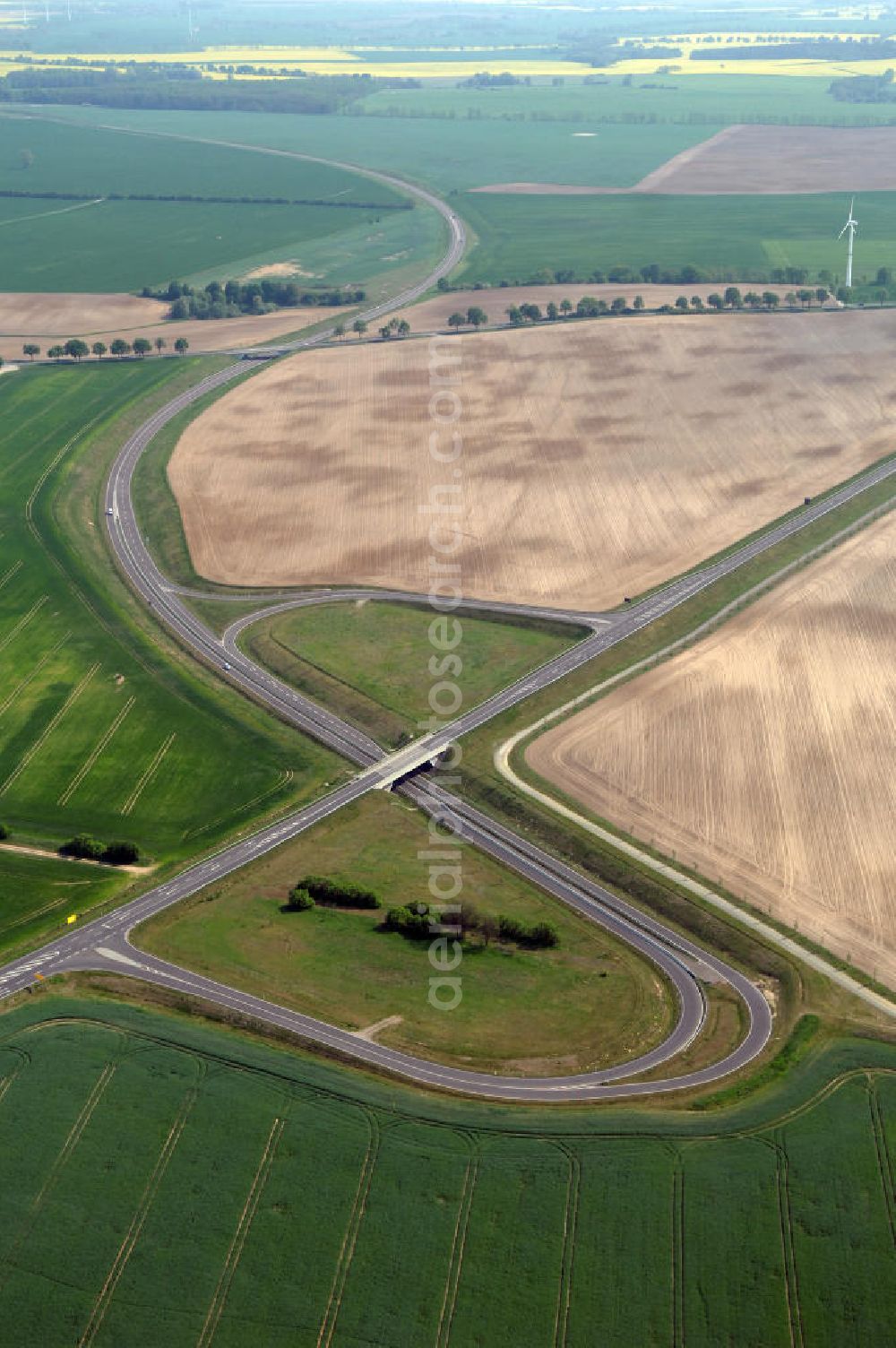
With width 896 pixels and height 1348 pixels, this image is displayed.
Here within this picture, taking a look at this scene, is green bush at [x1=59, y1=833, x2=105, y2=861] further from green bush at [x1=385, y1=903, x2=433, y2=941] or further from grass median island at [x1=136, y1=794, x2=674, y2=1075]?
green bush at [x1=385, y1=903, x2=433, y2=941]

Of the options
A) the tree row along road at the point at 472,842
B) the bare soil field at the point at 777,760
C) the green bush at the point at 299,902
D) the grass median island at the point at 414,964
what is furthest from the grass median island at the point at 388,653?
the green bush at the point at 299,902

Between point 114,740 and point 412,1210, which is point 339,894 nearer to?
point 412,1210

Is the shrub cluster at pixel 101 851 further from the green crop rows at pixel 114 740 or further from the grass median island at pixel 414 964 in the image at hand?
the grass median island at pixel 414 964

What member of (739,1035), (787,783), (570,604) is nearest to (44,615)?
(570,604)

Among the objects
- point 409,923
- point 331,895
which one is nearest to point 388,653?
point 331,895

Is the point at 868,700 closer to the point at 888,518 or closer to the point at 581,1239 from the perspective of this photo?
the point at 888,518

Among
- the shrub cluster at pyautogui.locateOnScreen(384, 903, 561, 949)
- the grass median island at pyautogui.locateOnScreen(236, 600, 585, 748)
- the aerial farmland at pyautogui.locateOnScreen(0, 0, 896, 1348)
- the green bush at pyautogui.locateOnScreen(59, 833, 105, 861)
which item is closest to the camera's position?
the aerial farmland at pyautogui.locateOnScreen(0, 0, 896, 1348)

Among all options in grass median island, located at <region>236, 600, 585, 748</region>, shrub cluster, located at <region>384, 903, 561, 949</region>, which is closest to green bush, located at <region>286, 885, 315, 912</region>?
shrub cluster, located at <region>384, 903, 561, 949</region>
